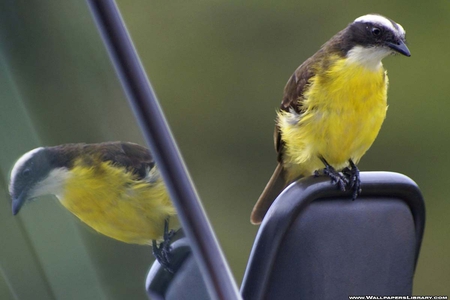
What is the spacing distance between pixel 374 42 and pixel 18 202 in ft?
7.83

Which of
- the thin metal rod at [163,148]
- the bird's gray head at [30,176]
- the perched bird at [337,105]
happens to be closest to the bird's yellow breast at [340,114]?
the perched bird at [337,105]

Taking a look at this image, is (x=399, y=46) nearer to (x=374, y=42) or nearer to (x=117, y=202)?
(x=374, y=42)

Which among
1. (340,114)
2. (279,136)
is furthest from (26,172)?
(279,136)

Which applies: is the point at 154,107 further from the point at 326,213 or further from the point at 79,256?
the point at 326,213

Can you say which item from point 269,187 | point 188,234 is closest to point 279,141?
point 269,187

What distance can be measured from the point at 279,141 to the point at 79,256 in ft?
7.82

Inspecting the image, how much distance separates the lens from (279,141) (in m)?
3.22

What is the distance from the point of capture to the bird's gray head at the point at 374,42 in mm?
3029

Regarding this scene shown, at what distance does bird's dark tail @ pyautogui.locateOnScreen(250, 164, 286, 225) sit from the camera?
295 centimetres

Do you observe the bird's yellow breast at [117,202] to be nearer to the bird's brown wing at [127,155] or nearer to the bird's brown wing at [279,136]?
the bird's brown wing at [127,155]

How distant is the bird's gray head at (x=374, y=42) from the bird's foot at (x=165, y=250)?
2.08 m

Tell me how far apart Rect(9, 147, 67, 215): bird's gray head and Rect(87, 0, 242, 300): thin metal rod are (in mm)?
128

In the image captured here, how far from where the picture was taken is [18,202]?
2.80 ft

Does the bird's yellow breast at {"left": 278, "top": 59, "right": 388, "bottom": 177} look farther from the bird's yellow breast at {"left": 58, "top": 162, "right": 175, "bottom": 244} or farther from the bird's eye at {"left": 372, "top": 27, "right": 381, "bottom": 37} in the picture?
the bird's yellow breast at {"left": 58, "top": 162, "right": 175, "bottom": 244}
